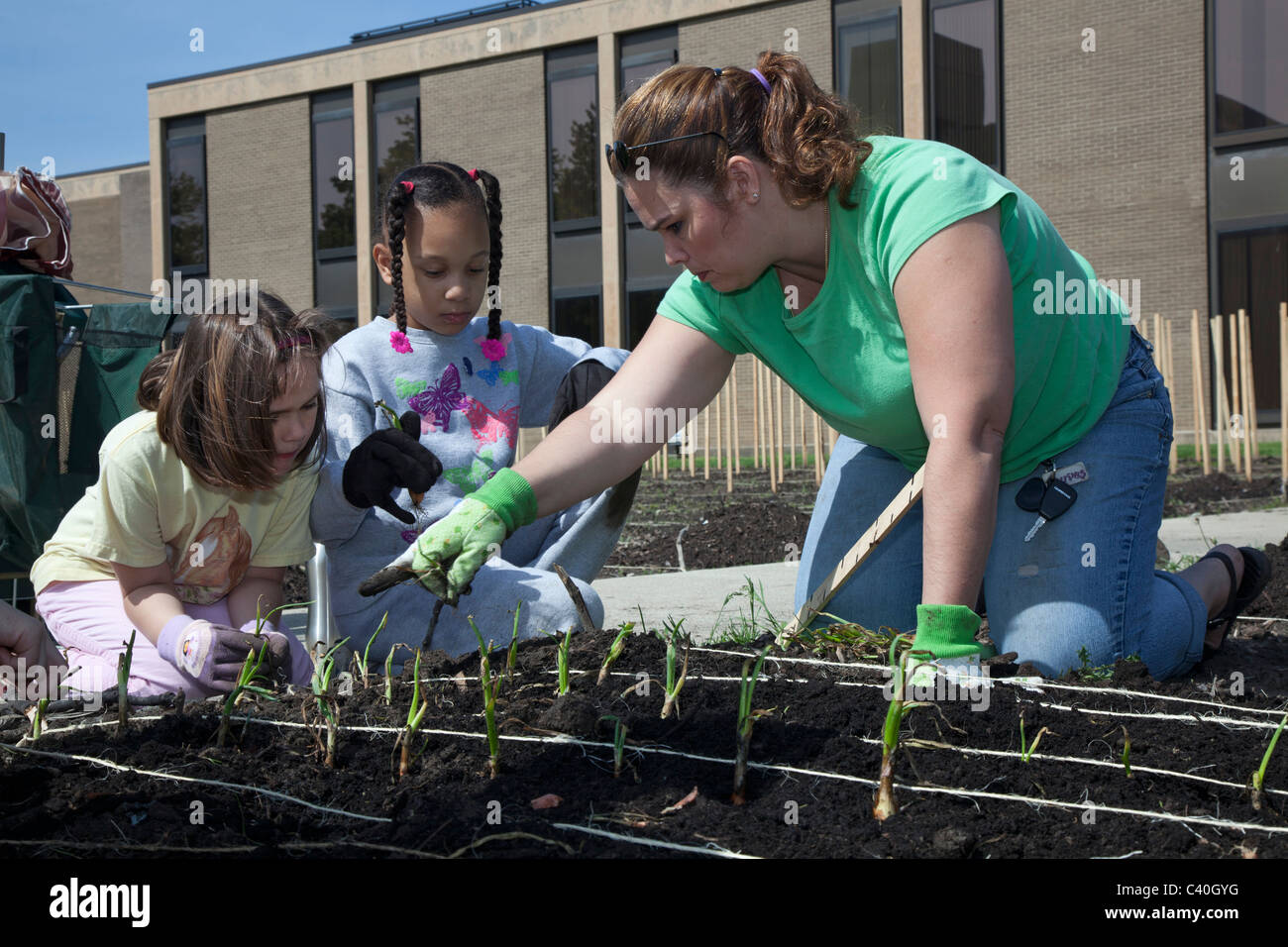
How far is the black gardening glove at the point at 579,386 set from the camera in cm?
323

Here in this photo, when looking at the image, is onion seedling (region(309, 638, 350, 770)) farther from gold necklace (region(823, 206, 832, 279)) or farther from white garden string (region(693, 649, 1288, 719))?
gold necklace (region(823, 206, 832, 279))

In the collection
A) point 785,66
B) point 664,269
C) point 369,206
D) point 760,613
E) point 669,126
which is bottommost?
point 760,613

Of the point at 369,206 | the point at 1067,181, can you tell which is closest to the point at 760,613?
the point at 1067,181

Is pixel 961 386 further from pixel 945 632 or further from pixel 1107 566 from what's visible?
pixel 1107 566

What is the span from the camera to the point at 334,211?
→ 22.4m

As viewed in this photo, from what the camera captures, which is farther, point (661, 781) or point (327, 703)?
point (327, 703)

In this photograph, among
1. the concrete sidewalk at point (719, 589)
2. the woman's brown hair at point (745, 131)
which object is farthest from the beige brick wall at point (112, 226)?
the woman's brown hair at point (745, 131)

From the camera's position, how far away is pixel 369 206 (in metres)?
21.4

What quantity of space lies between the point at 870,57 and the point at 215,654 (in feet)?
56.3

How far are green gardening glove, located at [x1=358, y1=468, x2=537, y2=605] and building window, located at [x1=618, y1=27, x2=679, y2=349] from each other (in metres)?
16.2

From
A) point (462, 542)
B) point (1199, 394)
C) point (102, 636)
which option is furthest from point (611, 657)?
point (1199, 394)

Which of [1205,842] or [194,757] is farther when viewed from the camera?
[194,757]
